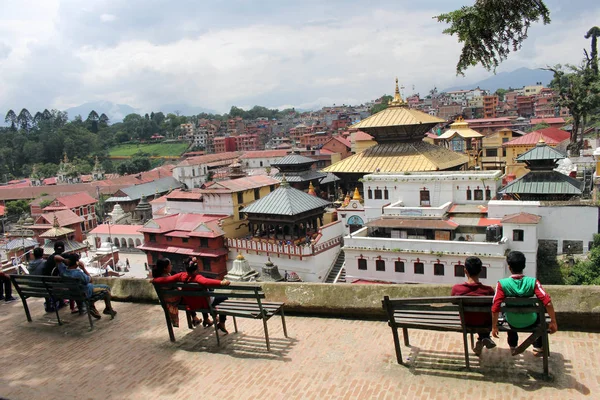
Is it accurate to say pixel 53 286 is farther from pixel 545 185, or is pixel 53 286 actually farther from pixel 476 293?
pixel 545 185

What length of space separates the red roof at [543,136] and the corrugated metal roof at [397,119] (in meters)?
17.1

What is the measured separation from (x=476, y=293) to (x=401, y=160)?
2860cm

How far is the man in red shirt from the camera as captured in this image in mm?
5695

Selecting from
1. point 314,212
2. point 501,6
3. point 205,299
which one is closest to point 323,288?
point 205,299

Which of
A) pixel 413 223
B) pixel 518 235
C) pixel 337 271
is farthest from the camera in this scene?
pixel 337 271

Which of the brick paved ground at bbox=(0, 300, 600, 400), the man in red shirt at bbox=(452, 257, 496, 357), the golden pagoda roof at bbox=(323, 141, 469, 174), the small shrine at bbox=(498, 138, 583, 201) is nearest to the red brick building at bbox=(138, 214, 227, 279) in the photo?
the golden pagoda roof at bbox=(323, 141, 469, 174)

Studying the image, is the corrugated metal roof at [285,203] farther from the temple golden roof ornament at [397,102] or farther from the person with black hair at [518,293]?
the person with black hair at [518,293]

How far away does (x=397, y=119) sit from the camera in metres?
35.0

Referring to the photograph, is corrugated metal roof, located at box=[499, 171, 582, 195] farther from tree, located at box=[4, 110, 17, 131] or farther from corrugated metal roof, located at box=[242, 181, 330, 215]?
tree, located at box=[4, 110, 17, 131]

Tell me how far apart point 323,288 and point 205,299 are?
2.22 metres

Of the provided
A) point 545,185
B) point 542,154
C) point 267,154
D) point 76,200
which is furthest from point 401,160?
point 267,154

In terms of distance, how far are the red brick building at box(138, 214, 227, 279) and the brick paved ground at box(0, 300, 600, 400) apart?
921 inches

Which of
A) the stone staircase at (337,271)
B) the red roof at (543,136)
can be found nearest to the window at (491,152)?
the red roof at (543,136)

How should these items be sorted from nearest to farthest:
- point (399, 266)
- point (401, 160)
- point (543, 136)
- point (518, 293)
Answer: point (518, 293) < point (399, 266) < point (401, 160) < point (543, 136)
